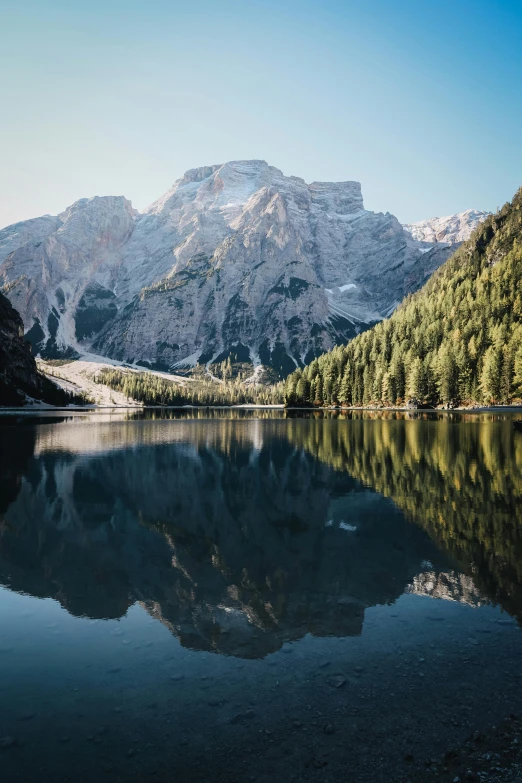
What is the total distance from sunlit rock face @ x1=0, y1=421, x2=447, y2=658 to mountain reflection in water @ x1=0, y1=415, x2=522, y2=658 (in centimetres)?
6

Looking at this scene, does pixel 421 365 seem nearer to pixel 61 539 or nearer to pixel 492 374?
pixel 492 374

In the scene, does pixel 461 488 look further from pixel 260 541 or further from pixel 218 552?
pixel 218 552

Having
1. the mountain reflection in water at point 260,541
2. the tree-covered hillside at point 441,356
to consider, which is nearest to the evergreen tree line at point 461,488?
the mountain reflection in water at point 260,541

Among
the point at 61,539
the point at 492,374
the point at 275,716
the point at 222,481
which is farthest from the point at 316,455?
the point at 492,374

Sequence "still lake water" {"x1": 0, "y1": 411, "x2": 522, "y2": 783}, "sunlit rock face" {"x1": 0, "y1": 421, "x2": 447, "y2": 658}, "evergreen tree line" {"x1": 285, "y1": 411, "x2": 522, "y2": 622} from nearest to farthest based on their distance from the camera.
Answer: "still lake water" {"x1": 0, "y1": 411, "x2": 522, "y2": 783}
"sunlit rock face" {"x1": 0, "y1": 421, "x2": 447, "y2": 658}
"evergreen tree line" {"x1": 285, "y1": 411, "x2": 522, "y2": 622}

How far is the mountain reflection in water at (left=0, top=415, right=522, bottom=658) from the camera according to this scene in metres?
13.5

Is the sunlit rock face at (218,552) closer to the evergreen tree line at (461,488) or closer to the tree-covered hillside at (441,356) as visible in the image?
the evergreen tree line at (461,488)

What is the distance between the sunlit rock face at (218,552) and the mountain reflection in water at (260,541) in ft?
0.21

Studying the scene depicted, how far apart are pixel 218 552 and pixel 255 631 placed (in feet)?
21.6

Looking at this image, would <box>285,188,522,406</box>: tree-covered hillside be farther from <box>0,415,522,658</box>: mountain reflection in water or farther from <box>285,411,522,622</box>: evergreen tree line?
<box>0,415,522,658</box>: mountain reflection in water

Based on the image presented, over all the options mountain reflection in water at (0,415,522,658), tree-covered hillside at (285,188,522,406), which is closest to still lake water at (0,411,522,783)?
Result: mountain reflection in water at (0,415,522,658)

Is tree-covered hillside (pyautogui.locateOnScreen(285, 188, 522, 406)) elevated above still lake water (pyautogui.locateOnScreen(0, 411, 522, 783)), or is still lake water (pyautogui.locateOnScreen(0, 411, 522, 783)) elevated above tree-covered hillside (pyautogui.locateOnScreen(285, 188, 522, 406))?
tree-covered hillside (pyautogui.locateOnScreen(285, 188, 522, 406))

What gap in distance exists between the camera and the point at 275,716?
27.7ft

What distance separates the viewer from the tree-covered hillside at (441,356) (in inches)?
5094
